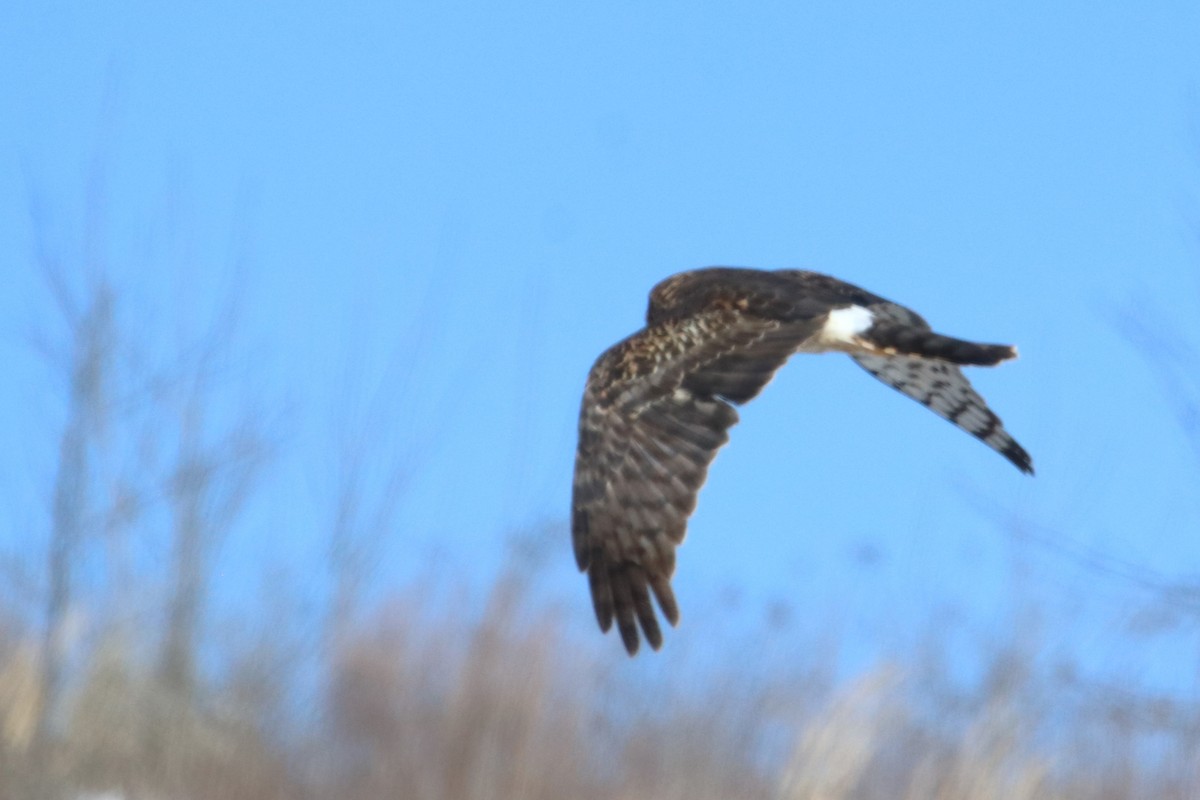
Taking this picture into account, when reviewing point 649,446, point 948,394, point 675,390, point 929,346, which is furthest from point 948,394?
point 649,446

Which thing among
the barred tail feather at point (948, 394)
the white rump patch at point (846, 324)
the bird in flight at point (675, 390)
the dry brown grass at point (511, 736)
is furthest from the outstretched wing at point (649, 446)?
the dry brown grass at point (511, 736)

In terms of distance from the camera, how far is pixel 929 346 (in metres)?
4.66

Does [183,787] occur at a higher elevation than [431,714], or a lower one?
lower

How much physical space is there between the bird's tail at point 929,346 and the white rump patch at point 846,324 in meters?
0.02

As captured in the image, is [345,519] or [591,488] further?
[345,519]

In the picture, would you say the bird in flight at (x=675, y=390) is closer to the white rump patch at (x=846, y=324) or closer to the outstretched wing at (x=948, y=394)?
the white rump patch at (x=846, y=324)

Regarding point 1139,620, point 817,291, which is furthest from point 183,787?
point 817,291

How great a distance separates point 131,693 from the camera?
13523mm

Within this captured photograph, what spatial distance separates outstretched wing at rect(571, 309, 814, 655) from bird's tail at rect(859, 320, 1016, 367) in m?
0.40


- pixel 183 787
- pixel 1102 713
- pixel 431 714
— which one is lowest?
pixel 183 787

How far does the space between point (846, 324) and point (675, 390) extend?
0.73 meters

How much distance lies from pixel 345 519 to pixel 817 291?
9.50 m

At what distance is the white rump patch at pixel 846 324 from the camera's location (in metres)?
4.66

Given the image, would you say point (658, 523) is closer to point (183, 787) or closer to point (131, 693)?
point (183, 787)
